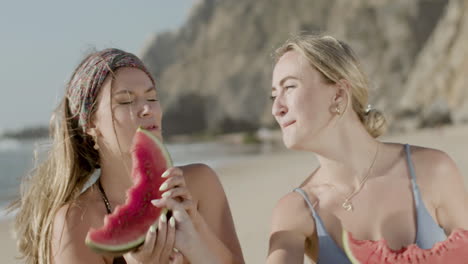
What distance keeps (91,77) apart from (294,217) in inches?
57.8

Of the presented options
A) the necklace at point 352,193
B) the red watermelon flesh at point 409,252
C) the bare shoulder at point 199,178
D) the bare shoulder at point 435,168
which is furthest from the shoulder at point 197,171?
the bare shoulder at point 435,168

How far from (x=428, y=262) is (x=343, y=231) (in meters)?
0.47

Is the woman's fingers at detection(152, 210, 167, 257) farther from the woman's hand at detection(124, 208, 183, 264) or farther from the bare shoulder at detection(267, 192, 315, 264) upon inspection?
the bare shoulder at detection(267, 192, 315, 264)

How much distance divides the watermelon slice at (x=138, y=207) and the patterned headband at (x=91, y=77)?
0.48 m

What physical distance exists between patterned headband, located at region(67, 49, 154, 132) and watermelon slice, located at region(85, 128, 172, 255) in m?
0.48

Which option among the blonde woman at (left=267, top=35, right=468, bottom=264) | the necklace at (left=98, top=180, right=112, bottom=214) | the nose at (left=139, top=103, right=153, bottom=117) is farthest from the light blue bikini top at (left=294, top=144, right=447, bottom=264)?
the necklace at (left=98, top=180, right=112, bottom=214)

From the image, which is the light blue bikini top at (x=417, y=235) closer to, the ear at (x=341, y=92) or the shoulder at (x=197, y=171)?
the ear at (x=341, y=92)

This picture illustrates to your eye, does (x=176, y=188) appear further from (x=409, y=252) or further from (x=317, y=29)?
(x=317, y=29)

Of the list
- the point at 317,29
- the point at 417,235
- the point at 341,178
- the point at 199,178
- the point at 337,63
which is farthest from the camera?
the point at 317,29

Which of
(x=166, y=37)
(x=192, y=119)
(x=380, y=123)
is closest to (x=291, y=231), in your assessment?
(x=380, y=123)

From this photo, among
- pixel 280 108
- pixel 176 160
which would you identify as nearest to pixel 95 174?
pixel 280 108

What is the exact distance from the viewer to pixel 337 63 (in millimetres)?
3203

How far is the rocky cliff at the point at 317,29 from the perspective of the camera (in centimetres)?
4394

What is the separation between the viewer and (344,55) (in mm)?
3248
